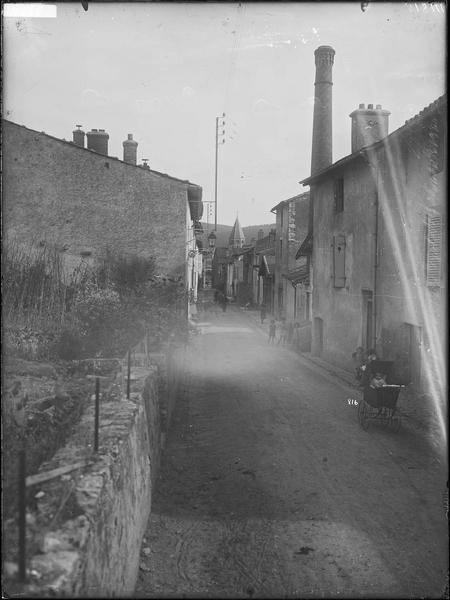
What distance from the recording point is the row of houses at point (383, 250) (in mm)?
10891

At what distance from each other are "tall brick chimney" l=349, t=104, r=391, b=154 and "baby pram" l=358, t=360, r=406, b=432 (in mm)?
10470

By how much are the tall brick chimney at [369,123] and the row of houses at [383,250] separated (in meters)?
0.03

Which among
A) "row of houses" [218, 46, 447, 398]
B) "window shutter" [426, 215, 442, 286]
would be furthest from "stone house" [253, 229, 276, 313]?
"window shutter" [426, 215, 442, 286]

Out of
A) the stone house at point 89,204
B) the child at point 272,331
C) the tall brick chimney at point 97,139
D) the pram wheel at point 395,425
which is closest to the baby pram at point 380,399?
the pram wheel at point 395,425

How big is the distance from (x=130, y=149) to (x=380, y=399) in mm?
17552

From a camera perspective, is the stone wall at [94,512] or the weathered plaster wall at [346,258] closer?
the stone wall at [94,512]

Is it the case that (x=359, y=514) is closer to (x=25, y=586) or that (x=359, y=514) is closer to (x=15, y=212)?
(x=25, y=586)

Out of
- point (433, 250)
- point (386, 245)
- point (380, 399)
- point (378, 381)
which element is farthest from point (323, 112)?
point (380, 399)

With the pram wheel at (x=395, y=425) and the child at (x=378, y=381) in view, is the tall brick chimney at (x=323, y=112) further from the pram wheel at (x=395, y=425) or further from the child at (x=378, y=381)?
the pram wheel at (x=395, y=425)

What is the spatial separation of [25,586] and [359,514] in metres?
4.47

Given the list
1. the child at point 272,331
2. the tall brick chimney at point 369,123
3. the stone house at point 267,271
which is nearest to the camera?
the tall brick chimney at point 369,123

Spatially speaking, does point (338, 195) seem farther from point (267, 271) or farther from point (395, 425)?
point (267, 271)

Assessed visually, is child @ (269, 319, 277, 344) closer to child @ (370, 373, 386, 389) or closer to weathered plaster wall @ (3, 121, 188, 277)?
weathered plaster wall @ (3, 121, 188, 277)

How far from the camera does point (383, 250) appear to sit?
44.2 feet
